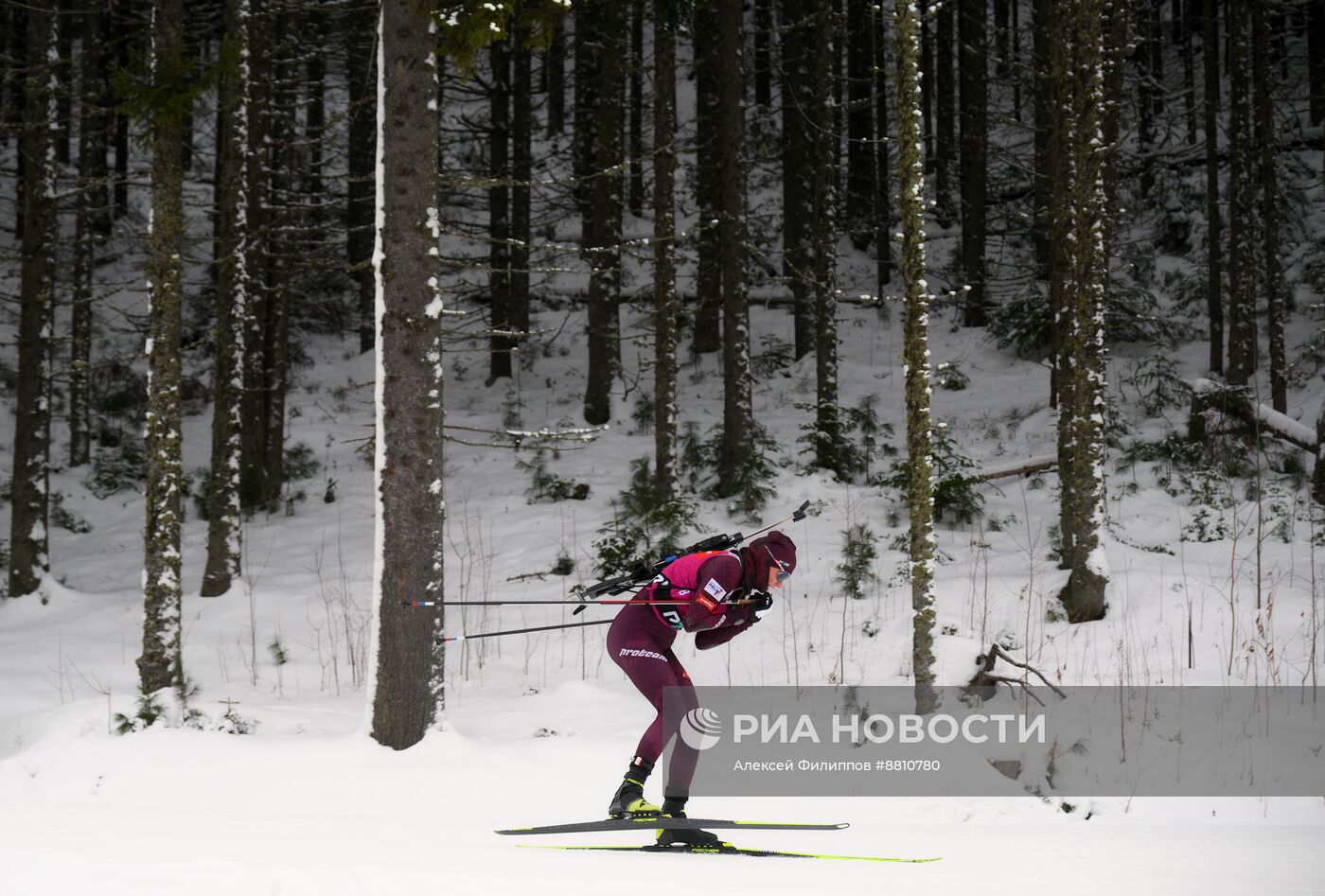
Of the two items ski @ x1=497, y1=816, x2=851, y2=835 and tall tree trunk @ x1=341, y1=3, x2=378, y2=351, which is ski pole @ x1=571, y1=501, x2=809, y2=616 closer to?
ski @ x1=497, y1=816, x2=851, y2=835

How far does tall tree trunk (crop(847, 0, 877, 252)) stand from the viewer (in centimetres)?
2470

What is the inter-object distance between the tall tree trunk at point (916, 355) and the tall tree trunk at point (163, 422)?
6.09 metres

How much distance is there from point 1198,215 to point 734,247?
15994 mm

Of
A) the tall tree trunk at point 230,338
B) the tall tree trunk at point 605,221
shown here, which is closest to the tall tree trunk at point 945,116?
the tall tree trunk at point 605,221

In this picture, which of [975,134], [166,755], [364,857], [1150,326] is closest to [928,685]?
[364,857]

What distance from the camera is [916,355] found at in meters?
7.57

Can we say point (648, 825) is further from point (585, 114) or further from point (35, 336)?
point (585, 114)

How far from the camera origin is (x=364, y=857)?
5105 mm

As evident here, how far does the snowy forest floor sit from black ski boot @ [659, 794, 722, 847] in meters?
0.25

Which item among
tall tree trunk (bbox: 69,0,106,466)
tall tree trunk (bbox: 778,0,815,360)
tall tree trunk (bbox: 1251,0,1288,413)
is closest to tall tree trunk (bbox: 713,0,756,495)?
tall tree trunk (bbox: 778,0,815,360)

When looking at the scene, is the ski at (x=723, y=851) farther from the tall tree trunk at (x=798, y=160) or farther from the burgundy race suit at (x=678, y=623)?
the tall tree trunk at (x=798, y=160)

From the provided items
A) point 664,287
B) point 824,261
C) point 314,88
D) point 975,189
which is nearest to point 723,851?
point 664,287

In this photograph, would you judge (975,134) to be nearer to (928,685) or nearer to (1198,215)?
(1198,215)

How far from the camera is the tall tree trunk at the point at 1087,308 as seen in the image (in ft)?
31.0
